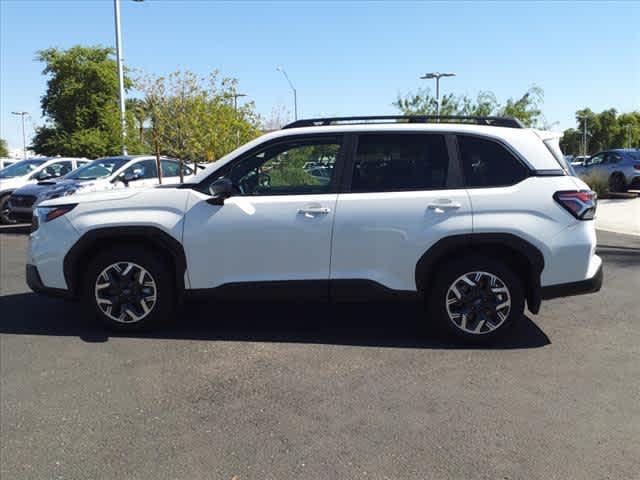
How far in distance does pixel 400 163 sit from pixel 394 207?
40 cm

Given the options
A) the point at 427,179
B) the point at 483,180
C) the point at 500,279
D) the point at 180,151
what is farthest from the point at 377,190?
the point at 180,151

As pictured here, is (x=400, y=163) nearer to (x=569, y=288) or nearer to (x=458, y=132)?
(x=458, y=132)

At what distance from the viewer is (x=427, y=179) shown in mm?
4602

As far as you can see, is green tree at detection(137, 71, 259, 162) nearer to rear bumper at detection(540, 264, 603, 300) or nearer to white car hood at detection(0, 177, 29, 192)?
white car hood at detection(0, 177, 29, 192)

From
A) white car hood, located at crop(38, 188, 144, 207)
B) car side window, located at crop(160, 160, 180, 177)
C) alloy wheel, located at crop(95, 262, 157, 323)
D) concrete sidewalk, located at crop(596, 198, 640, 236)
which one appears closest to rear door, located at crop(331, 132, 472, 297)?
alloy wheel, located at crop(95, 262, 157, 323)

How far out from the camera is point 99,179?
447 inches

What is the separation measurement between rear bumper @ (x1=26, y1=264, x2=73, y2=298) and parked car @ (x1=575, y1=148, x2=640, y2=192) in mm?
18658

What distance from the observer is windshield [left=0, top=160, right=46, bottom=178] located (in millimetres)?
13898

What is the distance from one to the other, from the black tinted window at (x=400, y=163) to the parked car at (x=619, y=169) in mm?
16911

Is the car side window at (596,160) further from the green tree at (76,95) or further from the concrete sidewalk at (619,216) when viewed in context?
the green tree at (76,95)

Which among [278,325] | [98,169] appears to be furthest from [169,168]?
[278,325]

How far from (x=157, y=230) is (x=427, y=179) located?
2308 mm

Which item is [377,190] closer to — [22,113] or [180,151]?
[180,151]

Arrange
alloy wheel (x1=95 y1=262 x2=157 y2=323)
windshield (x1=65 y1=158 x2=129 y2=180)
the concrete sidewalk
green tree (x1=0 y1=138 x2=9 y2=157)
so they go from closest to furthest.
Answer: alloy wheel (x1=95 y1=262 x2=157 y2=323) → windshield (x1=65 y1=158 x2=129 y2=180) → the concrete sidewalk → green tree (x1=0 y1=138 x2=9 y2=157)
